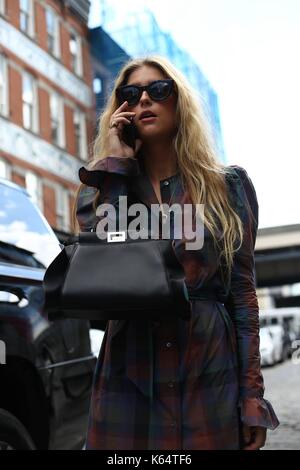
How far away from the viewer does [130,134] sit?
1.92 metres

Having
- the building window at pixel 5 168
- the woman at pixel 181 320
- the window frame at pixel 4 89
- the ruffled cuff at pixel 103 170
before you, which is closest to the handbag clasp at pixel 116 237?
Answer: the woman at pixel 181 320

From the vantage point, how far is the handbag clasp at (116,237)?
1591mm

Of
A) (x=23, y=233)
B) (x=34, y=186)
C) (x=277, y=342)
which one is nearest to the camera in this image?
(x=23, y=233)

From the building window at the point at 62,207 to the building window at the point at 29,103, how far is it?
8.65 ft

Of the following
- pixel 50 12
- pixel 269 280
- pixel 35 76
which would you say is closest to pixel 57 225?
pixel 35 76

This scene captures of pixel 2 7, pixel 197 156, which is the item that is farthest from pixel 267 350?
pixel 197 156

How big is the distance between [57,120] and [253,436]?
71.9 ft

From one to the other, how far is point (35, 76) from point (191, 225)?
20.9 metres

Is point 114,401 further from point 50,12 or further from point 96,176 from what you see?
point 50,12

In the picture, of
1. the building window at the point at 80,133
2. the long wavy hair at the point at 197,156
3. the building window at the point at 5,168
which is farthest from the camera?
the building window at the point at 80,133

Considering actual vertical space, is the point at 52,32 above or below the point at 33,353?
above

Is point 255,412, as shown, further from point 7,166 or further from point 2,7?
point 2,7

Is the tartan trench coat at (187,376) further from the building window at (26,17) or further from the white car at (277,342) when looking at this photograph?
the building window at (26,17)

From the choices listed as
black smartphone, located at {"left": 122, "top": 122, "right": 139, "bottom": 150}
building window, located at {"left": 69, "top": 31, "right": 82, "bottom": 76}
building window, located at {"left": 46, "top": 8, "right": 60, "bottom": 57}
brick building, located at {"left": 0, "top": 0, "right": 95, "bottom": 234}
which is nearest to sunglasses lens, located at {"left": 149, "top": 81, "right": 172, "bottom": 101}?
black smartphone, located at {"left": 122, "top": 122, "right": 139, "bottom": 150}
